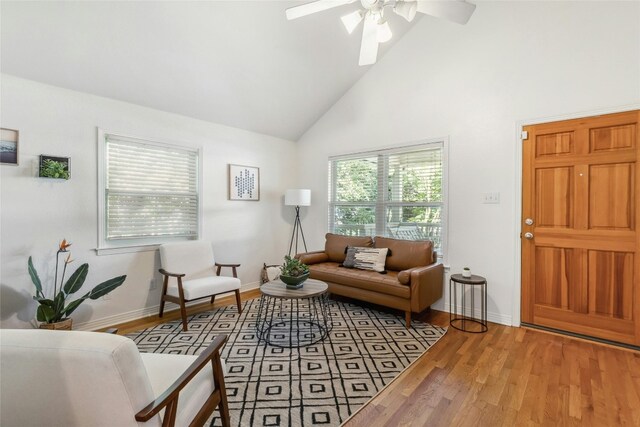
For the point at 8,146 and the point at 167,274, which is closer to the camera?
the point at 8,146

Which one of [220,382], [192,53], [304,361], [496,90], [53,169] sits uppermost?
[192,53]

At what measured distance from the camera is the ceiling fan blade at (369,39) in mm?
Answer: 2309

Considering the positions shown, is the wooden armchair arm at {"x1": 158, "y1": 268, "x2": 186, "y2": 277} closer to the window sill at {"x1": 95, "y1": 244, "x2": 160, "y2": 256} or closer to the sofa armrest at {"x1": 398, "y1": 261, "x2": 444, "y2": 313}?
the window sill at {"x1": 95, "y1": 244, "x2": 160, "y2": 256}

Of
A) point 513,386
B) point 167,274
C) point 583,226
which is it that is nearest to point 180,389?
point 513,386

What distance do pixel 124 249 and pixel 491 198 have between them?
162 inches

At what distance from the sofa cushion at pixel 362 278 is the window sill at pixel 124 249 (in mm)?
1970

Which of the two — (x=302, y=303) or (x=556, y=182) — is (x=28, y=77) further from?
(x=556, y=182)

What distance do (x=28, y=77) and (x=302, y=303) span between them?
366cm

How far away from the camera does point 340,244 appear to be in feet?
14.5

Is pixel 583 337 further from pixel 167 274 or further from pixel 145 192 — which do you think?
pixel 145 192

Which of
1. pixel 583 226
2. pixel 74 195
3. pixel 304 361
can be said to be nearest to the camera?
pixel 304 361

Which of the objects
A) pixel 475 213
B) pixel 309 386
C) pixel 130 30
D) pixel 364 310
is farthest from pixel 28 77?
pixel 475 213

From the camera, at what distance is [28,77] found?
9.06 feet

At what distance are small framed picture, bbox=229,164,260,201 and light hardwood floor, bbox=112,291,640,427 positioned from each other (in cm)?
320
